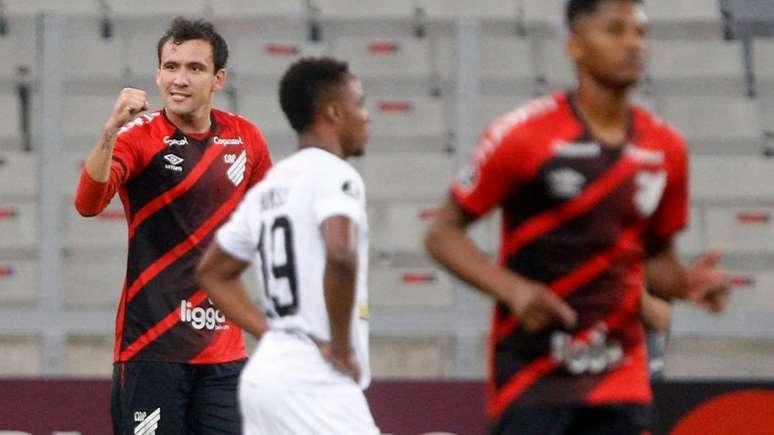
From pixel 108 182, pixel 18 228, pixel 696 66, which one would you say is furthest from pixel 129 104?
pixel 696 66

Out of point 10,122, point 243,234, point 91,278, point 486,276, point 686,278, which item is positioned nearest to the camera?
point 486,276

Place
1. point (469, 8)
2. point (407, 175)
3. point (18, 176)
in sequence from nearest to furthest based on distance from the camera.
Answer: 1. point (18, 176)
2. point (407, 175)
3. point (469, 8)

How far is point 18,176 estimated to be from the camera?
34.1 feet

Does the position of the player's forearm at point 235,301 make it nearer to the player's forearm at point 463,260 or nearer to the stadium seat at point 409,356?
the player's forearm at point 463,260

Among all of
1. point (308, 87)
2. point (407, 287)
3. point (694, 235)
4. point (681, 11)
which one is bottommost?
point (407, 287)

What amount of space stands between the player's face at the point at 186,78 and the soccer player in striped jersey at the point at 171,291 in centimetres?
1

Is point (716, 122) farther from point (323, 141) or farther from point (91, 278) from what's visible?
point (323, 141)

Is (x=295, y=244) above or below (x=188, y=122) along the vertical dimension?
below

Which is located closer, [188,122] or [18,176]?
[188,122]

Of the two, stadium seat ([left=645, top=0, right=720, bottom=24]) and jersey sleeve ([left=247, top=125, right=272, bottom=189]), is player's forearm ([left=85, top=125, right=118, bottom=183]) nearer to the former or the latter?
jersey sleeve ([left=247, top=125, right=272, bottom=189])

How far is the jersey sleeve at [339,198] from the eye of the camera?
188 inches

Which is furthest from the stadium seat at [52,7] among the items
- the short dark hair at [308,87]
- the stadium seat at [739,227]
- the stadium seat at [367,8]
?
the short dark hair at [308,87]

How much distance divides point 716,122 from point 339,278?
685cm

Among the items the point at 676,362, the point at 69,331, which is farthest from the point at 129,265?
the point at 676,362
